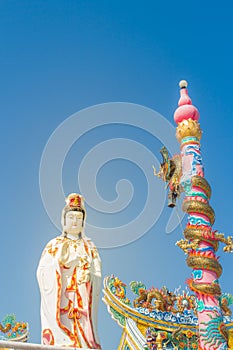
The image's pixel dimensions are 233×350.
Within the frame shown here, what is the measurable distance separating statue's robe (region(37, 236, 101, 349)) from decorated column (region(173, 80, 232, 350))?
5129mm

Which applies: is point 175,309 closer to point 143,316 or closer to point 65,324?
point 143,316

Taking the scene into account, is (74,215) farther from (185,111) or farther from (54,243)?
(185,111)

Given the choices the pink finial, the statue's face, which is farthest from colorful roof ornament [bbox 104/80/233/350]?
the statue's face

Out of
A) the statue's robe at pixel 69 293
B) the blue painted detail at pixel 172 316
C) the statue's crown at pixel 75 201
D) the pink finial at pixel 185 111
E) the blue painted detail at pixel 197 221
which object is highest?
the pink finial at pixel 185 111

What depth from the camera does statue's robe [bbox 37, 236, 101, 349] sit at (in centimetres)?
702

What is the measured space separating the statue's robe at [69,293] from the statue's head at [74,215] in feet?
0.98

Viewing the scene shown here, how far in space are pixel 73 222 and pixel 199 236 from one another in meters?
5.34

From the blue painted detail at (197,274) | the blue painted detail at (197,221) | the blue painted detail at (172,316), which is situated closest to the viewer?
the blue painted detail at (197,274)

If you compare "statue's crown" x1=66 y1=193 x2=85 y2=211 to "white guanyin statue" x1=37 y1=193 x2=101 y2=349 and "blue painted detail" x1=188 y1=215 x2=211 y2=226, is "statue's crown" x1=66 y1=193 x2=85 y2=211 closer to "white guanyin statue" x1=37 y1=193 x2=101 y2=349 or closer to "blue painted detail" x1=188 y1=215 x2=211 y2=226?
"white guanyin statue" x1=37 y1=193 x2=101 y2=349

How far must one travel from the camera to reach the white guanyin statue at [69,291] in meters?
7.03

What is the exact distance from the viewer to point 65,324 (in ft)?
23.5

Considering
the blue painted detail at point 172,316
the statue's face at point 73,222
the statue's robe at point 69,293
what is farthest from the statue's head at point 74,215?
the blue painted detail at point 172,316

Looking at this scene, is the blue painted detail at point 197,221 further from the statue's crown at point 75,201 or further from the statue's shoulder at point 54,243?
the statue's shoulder at point 54,243

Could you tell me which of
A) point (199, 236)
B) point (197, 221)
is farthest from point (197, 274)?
point (197, 221)
